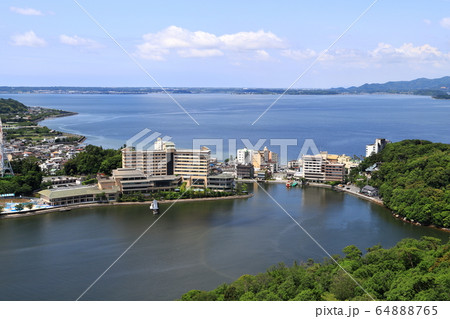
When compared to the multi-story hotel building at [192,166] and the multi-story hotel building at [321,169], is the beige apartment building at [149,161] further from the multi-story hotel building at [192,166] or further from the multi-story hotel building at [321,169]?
the multi-story hotel building at [321,169]

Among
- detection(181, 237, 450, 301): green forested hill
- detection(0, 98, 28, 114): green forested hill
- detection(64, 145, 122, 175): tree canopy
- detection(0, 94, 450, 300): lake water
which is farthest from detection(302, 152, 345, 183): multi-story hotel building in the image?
detection(0, 98, 28, 114): green forested hill

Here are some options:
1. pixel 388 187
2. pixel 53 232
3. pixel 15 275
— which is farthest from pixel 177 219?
pixel 388 187

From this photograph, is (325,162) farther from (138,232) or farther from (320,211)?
(138,232)

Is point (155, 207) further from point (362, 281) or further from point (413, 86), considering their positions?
point (413, 86)

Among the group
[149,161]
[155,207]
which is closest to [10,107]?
[149,161]

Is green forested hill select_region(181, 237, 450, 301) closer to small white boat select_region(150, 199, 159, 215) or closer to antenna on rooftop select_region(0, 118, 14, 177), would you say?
small white boat select_region(150, 199, 159, 215)

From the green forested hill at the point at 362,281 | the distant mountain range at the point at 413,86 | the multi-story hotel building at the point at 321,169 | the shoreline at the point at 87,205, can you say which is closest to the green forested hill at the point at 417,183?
the multi-story hotel building at the point at 321,169
